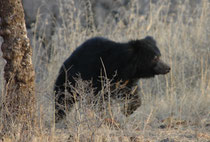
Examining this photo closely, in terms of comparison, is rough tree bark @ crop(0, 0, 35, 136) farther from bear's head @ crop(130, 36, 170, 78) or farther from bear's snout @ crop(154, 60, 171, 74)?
bear's snout @ crop(154, 60, 171, 74)

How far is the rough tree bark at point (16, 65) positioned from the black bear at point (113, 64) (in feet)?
5.02

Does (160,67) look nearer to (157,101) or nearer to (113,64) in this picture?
(157,101)

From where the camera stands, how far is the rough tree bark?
130 inches

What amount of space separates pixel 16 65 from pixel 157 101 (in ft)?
9.05

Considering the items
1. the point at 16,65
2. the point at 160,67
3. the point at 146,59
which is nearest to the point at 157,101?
the point at 160,67

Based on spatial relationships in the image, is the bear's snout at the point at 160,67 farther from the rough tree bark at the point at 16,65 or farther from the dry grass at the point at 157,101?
the rough tree bark at the point at 16,65

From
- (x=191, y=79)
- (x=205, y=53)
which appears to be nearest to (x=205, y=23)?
(x=205, y=53)

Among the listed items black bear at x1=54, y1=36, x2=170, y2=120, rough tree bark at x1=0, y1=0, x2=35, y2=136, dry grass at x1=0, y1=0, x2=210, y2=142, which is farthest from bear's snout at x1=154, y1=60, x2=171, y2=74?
rough tree bark at x1=0, y1=0, x2=35, y2=136

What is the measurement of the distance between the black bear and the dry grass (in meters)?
0.26

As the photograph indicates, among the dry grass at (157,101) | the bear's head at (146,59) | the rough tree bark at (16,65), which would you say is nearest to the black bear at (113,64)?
the bear's head at (146,59)

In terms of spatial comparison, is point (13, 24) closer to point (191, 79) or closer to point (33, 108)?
point (33, 108)

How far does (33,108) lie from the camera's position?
3.42 m

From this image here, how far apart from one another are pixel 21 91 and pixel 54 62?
3.25 m

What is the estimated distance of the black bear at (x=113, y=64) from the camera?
504 centimetres
